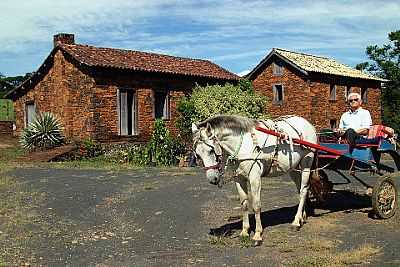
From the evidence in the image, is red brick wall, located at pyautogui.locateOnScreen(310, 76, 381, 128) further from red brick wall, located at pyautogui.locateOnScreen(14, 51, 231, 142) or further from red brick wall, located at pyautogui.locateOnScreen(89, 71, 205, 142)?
red brick wall, located at pyautogui.locateOnScreen(14, 51, 231, 142)

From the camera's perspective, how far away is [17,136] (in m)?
26.7

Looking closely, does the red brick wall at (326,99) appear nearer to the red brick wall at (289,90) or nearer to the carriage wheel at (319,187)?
the red brick wall at (289,90)

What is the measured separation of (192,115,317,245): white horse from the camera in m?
6.82

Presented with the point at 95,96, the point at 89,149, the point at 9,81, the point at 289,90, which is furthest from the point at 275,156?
the point at 9,81

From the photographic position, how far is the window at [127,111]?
22781 mm

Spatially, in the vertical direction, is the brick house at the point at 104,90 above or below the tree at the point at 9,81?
below

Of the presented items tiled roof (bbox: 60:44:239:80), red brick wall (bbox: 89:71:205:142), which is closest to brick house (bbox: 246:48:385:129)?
tiled roof (bbox: 60:44:239:80)

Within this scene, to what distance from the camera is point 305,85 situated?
30.9 metres

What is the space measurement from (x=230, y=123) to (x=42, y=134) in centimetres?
1659

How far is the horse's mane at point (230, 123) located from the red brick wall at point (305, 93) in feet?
78.6

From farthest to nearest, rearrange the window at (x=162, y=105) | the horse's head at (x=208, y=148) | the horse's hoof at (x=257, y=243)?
the window at (x=162, y=105) < the horse's hoof at (x=257, y=243) < the horse's head at (x=208, y=148)

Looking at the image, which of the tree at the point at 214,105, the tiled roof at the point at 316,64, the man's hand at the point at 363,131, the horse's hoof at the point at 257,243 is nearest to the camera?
the horse's hoof at the point at 257,243

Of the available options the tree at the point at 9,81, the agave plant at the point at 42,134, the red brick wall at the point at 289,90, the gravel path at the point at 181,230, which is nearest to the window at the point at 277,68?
the red brick wall at the point at 289,90

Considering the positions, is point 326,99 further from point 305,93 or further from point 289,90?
point 289,90
